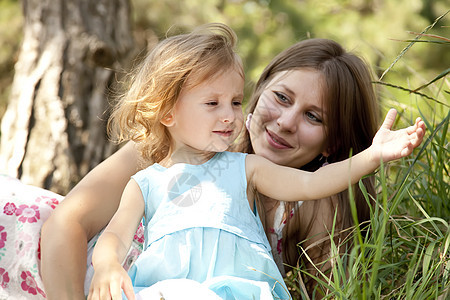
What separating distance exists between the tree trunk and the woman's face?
1.52 m

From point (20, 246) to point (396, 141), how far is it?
1.19 meters

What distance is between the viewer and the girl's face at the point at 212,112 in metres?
1.48

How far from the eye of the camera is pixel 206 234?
1.43 metres

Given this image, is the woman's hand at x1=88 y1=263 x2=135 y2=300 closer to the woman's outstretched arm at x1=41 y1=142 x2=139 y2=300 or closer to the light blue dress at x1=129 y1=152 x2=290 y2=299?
the light blue dress at x1=129 y1=152 x2=290 y2=299

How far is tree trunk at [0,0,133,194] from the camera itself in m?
3.31

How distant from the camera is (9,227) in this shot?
1805 millimetres

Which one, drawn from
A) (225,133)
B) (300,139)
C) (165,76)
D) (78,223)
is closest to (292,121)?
(300,139)

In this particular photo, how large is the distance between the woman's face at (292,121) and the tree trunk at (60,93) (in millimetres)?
1524

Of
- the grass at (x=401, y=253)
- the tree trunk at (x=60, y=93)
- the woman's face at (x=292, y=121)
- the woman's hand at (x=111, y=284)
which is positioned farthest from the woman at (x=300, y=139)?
the tree trunk at (x=60, y=93)

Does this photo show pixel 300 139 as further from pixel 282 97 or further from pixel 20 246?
pixel 20 246

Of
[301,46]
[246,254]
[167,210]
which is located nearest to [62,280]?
[167,210]

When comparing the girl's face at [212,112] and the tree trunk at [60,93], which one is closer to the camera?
the girl's face at [212,112]

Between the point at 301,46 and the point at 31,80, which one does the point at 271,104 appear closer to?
the point at 301,46

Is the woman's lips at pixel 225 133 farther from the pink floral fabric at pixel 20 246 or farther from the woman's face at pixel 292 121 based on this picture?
the pink floral fabric at pixel 20 246
